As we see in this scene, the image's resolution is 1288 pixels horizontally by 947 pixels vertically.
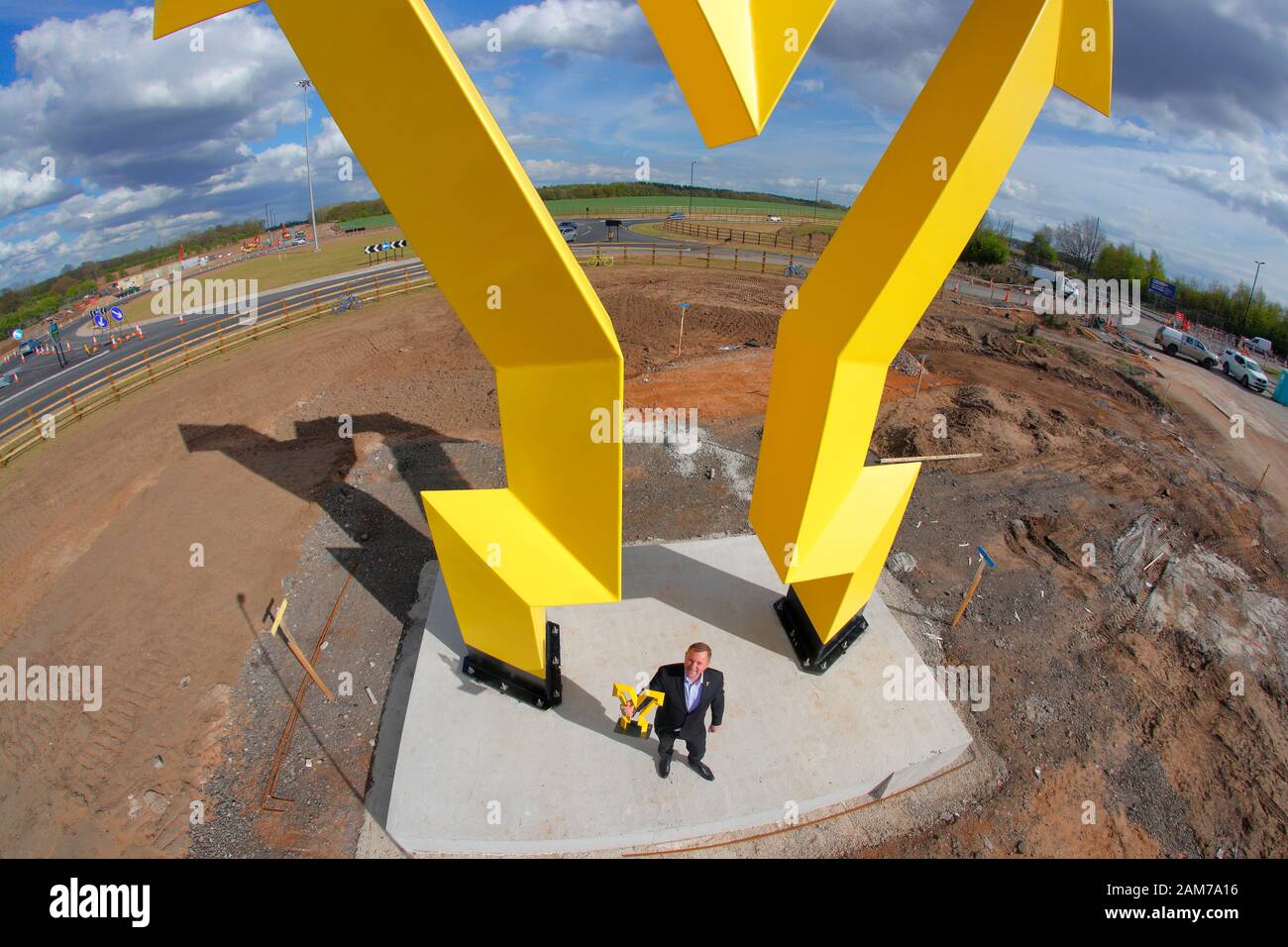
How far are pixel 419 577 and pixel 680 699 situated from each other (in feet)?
18.1

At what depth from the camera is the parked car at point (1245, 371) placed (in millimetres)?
22719

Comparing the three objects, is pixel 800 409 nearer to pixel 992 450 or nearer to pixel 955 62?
pixel 955 62

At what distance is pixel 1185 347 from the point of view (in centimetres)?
2583

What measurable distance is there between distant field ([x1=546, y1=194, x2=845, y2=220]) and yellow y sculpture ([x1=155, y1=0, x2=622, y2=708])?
191 ft

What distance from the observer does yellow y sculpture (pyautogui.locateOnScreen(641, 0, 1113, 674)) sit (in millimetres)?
4906

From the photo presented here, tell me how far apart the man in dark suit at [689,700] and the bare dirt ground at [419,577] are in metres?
2.36

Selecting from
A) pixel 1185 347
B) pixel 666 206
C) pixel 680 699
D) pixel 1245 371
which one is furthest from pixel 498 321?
pixel 666 206

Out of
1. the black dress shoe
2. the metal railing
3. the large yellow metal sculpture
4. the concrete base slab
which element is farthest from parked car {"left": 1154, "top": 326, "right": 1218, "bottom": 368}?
the black dress shoe

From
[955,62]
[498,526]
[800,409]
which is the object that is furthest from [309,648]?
[955,62]

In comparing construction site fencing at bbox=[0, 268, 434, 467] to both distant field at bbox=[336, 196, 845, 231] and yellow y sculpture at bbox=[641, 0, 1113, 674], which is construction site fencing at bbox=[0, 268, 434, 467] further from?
distant field at bbox=[336, 196, 845, 231]

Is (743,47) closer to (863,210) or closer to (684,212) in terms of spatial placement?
(863,210)

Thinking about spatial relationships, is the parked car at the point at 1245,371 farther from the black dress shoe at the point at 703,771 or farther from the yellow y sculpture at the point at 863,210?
the black dress shoe at the point at 703,771

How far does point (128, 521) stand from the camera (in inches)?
455

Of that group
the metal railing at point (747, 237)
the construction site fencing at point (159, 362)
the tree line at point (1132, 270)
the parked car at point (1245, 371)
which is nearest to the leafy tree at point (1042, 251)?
the tree line at point (1132, 270)
